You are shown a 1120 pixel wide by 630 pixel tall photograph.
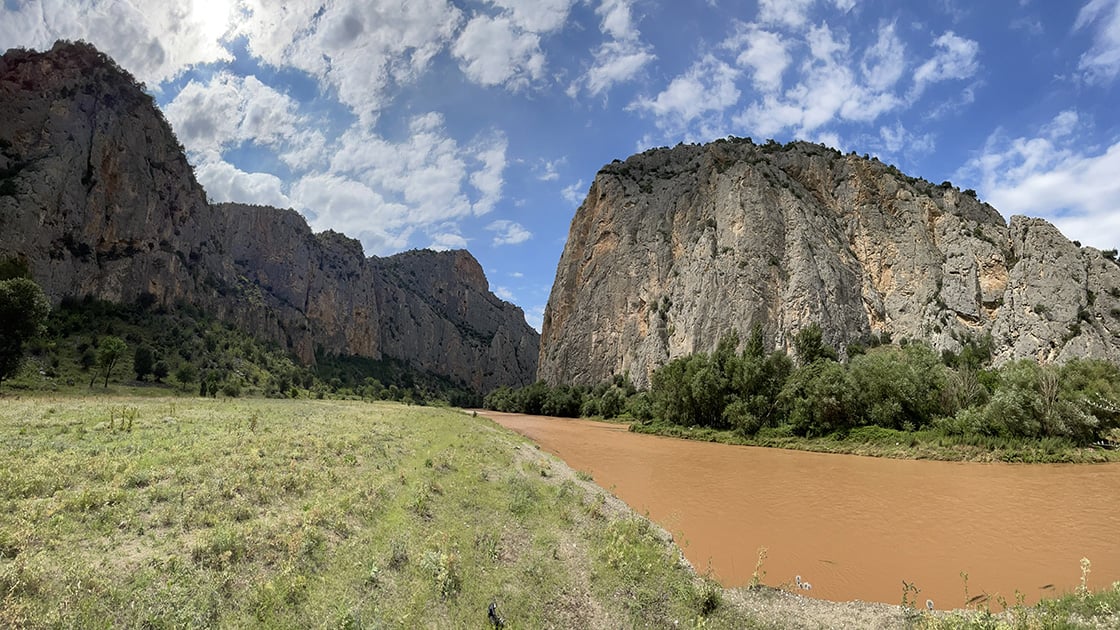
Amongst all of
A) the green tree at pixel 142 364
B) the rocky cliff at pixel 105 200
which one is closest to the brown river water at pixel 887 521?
the green tree at pixel 142 364

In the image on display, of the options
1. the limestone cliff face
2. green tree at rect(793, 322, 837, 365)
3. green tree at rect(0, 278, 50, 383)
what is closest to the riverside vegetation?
green tree at rect(793, 322, 837, 365)

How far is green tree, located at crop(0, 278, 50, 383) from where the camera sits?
3678cm

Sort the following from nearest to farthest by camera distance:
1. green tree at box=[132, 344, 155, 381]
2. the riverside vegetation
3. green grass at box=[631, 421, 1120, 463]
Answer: green grass at box=[631, 421, 1120, 463] → the riverside vegetation → green tree at box=[132, 344, 155, 381]

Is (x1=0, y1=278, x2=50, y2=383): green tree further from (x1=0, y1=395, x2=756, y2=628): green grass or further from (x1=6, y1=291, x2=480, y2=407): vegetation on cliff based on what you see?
(x1=0, y1=395, x2=756, y2=628): green grass

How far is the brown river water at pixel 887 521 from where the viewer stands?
13.0 metres

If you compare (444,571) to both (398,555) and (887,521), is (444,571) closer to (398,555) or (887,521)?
(398,555)

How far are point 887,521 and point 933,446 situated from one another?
868 inches

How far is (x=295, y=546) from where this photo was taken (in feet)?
32.5

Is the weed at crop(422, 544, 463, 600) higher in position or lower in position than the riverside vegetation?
lower

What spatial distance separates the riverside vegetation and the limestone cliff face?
18.1 metres

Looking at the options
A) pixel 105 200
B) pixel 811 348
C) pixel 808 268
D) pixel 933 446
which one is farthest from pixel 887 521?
pixel 105 200

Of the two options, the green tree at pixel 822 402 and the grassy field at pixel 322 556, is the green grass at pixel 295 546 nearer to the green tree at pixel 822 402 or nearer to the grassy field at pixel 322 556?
the grassy field at pixel 322 556

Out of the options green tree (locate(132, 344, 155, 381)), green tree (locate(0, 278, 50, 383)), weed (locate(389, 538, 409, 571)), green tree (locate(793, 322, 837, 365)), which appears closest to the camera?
weed (locate(389, 538, 409, 571))

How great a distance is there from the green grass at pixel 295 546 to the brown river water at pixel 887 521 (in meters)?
3.30
